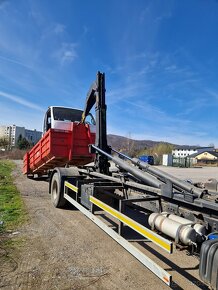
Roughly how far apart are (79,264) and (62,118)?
6572 millimetres

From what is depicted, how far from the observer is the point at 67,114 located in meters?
10.4

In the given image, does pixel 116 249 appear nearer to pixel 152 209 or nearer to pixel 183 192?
Result: pixel 152 209

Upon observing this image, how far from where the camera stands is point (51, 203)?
855 cm

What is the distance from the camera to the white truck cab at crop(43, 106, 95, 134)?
960 cm

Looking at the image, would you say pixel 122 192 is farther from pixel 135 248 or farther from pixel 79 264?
pixel 135 248

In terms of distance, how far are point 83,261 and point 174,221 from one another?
152 centimetres

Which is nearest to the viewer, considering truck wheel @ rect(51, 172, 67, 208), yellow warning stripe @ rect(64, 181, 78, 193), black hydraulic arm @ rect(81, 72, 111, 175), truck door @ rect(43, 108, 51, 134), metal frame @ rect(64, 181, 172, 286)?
metal frame @ rect(64, 181, 172, 286)

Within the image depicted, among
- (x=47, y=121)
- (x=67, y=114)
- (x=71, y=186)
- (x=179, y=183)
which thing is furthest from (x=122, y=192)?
(x=47, y=121)

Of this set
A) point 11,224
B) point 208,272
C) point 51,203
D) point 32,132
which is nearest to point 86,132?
point 51,203

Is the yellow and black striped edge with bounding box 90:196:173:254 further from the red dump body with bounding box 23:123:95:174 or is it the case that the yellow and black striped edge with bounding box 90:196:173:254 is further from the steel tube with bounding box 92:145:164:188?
the red dump body with bounding box 23:123:95:174

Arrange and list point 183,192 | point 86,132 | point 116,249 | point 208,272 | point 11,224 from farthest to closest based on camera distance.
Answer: point 86,132 → point 11,224 → point 116,249 → point 183,192 → point 208,272

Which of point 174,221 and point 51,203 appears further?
point 51,203

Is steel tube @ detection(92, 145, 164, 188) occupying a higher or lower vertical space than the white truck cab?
lower

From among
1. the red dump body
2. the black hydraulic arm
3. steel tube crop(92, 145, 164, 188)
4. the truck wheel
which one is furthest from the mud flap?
the red dump body
